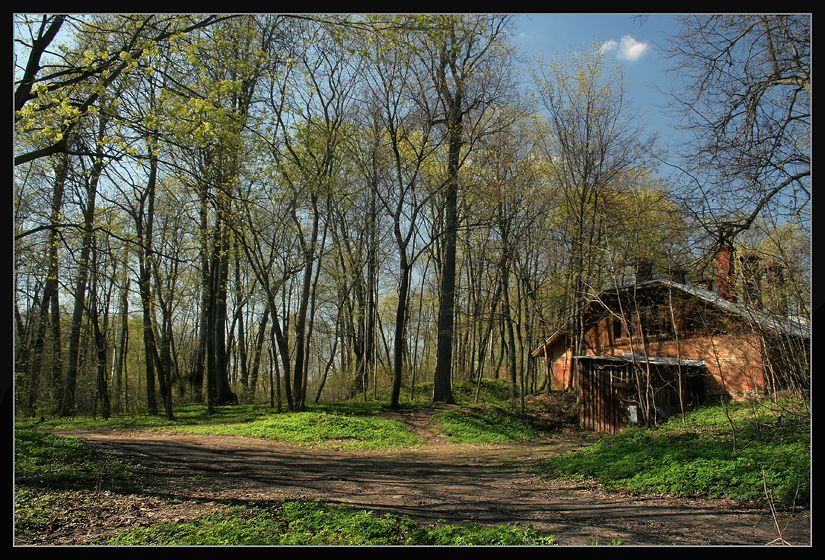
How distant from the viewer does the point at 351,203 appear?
21.1 meters

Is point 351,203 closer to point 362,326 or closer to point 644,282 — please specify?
point 362,326

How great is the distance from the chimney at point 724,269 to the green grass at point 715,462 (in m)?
1.76

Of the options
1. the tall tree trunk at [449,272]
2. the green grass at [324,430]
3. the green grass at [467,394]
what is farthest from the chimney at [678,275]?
the green grass at [467,394]

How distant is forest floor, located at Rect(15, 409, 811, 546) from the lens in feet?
16.7

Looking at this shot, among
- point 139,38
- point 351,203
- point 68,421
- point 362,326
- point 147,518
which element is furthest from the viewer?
point 362,326

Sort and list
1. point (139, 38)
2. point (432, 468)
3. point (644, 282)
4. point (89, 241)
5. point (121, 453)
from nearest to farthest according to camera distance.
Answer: point (139, 38) → point (121, 453) → point (432, 468) → point (89, 241) → point (644, 282)

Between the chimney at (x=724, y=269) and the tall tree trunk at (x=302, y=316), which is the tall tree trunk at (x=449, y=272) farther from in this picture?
the chimney at (x=724, y=269)

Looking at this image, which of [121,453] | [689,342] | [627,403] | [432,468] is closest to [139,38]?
[121,453]

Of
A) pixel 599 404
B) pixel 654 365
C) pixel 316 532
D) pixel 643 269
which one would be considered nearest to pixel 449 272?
pixel 599 404

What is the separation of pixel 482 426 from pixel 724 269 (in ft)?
31.1

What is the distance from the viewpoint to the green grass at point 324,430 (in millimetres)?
12820

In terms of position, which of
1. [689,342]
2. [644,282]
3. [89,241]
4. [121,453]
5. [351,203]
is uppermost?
[351,203]

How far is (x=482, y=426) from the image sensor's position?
16047mm

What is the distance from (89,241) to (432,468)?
9107 mm
